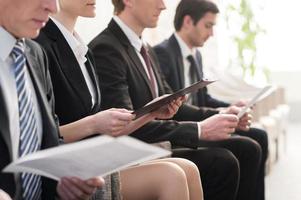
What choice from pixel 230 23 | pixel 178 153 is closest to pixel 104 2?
pixel 178 153

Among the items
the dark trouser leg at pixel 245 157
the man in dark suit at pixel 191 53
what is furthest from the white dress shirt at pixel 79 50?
the man in dark suit at pixel 191 53

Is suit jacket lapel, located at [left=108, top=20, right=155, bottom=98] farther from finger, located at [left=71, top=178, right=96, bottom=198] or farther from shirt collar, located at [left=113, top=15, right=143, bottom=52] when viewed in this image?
finger, located at [left=71, top=178, right=96, bottom=198]

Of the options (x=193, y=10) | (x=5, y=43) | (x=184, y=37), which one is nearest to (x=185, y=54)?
(x=184, y=37)

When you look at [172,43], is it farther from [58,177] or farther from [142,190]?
[58,177]

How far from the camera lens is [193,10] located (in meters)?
3.27

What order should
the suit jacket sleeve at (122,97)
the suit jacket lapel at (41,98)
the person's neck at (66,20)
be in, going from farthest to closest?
the suit jacket sleeve at (122,97) → the person's neck at (66,20) → the suit jacket lapel at (41,98)

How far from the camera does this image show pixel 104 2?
2.97 metres

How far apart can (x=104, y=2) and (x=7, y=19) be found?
164cm

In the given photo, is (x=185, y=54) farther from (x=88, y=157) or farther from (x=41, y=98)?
(x=88, y=157)

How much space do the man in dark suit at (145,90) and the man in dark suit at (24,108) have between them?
0.63 m

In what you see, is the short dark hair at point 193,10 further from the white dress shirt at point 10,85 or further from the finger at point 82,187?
the finger at point 82,187

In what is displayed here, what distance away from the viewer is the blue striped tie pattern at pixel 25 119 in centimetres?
133

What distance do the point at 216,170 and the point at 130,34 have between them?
2.37 feet

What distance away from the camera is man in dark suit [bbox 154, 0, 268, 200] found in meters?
2.91
